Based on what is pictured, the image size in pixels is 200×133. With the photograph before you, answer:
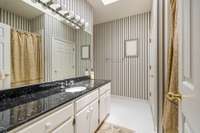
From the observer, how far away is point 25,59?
162 centimetres

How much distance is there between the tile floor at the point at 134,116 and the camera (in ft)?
8.32

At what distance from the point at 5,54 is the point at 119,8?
310cm

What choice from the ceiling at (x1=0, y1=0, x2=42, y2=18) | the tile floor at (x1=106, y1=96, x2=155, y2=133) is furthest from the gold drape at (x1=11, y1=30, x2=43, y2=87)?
the tile floor at (x1=106, y1=96, x2=155, y2=133)

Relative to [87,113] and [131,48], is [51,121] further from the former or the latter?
[131,48]

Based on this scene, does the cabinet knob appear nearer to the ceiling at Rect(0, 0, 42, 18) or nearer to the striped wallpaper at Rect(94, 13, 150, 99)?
the ceiling at Rect(0, 0, 42, 18)

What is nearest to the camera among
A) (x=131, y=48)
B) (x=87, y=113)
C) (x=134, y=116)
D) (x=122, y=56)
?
(x=87, y=113)

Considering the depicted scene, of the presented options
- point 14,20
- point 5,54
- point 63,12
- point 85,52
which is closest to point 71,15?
point 63,12

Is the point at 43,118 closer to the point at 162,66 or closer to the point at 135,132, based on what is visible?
the point at 162,66

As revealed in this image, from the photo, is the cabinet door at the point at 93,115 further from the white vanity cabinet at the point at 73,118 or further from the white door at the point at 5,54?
the white door at the point at 5,54

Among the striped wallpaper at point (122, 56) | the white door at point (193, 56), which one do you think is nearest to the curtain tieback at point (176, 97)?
the white door at point (193, 56)

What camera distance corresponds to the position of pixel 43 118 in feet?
3.39

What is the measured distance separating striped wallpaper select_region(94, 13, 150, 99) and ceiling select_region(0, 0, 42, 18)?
3064 millimetres

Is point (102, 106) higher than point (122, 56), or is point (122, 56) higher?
point (122, 56)

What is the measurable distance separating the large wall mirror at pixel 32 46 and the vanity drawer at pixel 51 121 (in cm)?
65
